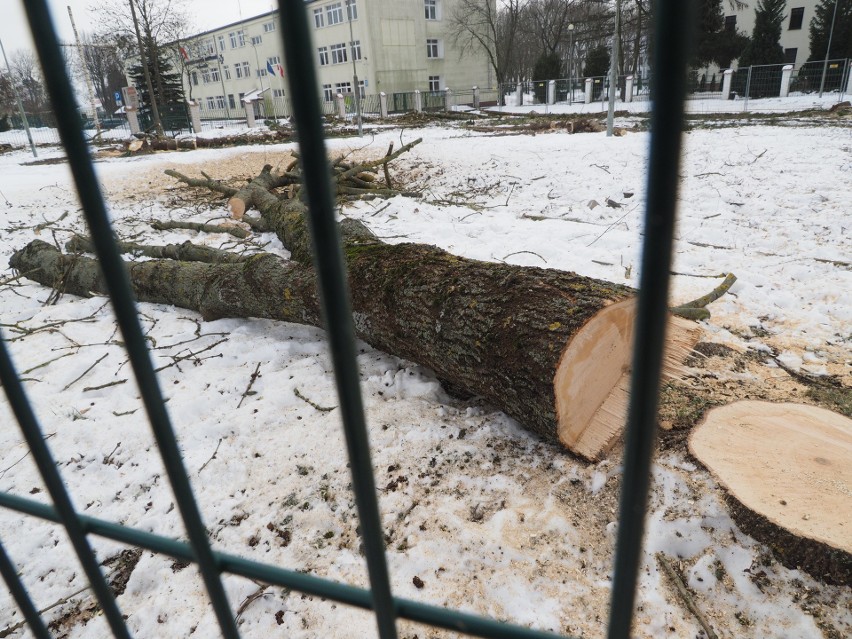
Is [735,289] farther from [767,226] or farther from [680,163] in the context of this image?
[680,163]

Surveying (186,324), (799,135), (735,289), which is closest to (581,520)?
(735,289)

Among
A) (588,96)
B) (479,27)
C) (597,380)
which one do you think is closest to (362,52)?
(479,27)

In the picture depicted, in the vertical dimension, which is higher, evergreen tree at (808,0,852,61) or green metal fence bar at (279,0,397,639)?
evergreen tree at (808,0,852,61)

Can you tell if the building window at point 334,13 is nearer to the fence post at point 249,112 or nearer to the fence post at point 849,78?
the fence post at point 249,112

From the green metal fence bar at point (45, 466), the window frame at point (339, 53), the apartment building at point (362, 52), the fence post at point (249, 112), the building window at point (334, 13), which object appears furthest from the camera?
the window frame at point (339, 53)

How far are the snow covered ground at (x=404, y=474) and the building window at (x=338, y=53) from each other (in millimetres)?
35089

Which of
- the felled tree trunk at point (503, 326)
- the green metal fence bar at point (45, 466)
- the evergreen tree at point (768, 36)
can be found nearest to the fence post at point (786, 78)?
the evergreen tree at point (768, 36)

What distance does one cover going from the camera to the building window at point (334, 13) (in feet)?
108

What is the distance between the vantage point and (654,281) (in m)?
0.42

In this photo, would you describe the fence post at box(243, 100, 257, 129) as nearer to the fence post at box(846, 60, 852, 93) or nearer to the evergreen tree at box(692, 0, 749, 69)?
the evergreen tree at box(692, 0, 749, 69)

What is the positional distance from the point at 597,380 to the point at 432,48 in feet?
133

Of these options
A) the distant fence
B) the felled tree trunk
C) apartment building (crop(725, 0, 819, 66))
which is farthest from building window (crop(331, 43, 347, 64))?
the felled tree trunk

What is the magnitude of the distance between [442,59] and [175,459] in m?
42.1

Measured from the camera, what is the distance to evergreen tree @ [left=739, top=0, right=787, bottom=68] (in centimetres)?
2689
